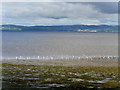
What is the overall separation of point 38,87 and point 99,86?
19.8 feet

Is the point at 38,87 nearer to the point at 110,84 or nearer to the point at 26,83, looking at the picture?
the point at 26,83

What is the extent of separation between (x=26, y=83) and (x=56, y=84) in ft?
9.95

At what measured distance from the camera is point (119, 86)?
20656mm

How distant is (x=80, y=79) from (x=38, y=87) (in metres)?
5.58

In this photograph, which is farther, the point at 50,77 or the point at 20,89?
the point at 50,77

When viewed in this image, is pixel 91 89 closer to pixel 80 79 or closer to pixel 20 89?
pixel 80 79

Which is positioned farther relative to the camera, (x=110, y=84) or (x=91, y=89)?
(x=110, y=84)

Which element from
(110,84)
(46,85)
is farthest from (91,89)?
(46,85)

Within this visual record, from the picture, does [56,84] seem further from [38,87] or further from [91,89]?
[91,89]

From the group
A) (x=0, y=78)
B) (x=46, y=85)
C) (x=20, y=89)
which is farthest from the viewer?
(x=0, y=78)

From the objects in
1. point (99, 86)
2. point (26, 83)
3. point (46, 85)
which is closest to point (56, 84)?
point (46, 85)

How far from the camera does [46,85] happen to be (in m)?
20.3

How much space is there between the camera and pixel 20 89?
18.7 metres

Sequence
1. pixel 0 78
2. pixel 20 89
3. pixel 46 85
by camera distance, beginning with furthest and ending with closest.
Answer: pixel 0 78 → pixel 46 85 → pixel 20 89
